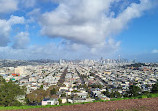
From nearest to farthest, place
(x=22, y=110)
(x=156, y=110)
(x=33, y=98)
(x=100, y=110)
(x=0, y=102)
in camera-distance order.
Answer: (x=156, y=110) → (x=100, y=110) → (x=22, y=110) → (x=0, y=102) → (x=33, y=98)

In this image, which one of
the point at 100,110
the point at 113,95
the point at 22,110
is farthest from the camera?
the point at 113,95

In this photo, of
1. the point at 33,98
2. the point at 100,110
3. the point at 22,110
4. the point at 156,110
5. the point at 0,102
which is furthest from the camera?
the point at 33,98

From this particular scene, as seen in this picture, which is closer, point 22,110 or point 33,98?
point 22,110

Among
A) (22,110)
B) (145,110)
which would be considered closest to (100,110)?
(145,110)

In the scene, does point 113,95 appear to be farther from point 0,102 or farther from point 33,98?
point 0,102

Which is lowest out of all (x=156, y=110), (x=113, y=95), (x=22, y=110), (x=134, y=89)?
(x=113, y=95)

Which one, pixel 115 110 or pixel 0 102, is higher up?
pixel 115 110

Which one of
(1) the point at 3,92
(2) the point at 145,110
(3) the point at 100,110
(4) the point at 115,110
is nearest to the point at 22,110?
(3) the point at 100,110

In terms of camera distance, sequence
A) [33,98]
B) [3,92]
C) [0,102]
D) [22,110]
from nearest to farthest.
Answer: [22,110]
[0,102]
[3,92]
[33,98]

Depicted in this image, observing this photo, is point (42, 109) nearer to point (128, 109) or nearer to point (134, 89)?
point (128, 109)
